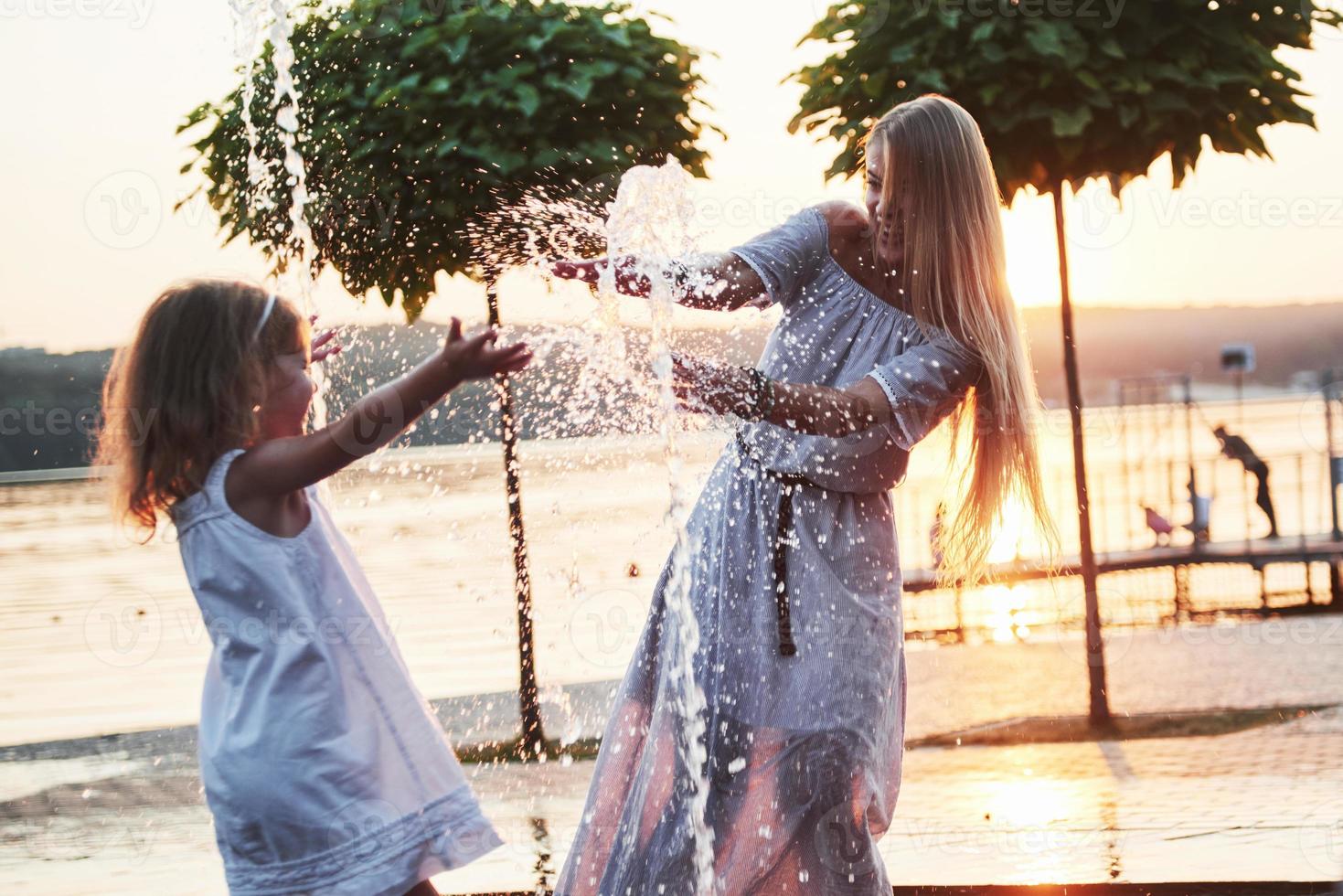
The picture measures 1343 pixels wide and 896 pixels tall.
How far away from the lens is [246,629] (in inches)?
79.0

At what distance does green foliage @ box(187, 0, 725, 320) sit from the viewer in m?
5.36

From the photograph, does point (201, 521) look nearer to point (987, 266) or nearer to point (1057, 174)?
point (987, 266)

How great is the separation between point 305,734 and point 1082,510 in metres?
4.92

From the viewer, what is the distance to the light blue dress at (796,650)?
7.67ft

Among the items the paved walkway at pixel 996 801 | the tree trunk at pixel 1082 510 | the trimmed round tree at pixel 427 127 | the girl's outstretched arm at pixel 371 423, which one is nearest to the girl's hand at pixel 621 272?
the girl's outstretched arm at pixel 371 423

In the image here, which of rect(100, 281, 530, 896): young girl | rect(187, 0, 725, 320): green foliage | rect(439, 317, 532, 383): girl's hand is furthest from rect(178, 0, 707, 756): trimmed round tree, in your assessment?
rect(439, 317, 532, 383): girl's hand

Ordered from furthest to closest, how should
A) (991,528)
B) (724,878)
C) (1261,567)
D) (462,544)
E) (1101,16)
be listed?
(462,544), (1261,567), (1101,16), (991,528), (724,878)

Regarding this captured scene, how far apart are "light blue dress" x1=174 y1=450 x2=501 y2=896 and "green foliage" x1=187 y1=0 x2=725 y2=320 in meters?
3.43

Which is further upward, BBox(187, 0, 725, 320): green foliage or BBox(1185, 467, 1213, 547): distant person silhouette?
BBox(187, 0, 725, 320): green foliage

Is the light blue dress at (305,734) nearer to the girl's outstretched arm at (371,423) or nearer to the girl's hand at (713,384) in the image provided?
the girl's outstretched arm at (371,423)

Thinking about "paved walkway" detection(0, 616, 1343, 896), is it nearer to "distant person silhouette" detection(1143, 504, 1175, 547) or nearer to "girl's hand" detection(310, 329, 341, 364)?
"girl's hand" detection(310, 329, 341, 364)

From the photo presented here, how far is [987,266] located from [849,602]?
2.18ft

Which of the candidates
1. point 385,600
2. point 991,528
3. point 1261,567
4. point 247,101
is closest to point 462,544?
point 385,600

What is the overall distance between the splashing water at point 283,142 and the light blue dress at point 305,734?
3.11 m
